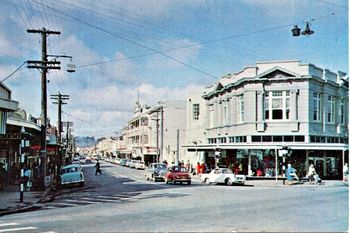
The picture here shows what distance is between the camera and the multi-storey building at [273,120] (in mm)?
14242

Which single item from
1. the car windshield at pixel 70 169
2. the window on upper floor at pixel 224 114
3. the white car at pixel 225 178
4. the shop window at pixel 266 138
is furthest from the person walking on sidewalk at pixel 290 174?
the car windshield at pixel 70 169

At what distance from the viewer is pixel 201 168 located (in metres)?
44.2

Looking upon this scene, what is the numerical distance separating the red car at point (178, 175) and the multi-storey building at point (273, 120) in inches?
186

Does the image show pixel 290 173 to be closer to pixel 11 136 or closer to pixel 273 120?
pixel 273 120

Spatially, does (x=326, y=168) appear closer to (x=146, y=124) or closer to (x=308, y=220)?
(x=308, y=220)

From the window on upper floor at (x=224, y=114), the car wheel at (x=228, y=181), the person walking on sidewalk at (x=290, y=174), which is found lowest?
the car wheel at (x=228, y=181)

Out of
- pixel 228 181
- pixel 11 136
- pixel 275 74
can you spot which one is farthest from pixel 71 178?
pixel 275 74

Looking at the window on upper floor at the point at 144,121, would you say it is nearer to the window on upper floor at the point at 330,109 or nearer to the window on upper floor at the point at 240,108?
the window on upper floor at the point at 240,108

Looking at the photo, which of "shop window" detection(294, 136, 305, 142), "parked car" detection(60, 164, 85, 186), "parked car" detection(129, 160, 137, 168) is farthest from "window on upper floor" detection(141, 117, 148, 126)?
"shop window" detection(294, 136, 305, 142)

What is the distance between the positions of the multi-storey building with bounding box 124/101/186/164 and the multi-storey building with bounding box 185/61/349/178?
280 inches

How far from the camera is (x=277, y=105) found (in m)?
31.1

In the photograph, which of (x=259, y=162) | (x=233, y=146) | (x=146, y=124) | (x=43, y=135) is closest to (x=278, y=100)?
(x=259, y=162)

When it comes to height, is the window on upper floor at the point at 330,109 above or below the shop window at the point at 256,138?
above

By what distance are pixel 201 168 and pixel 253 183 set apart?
11.9 m
